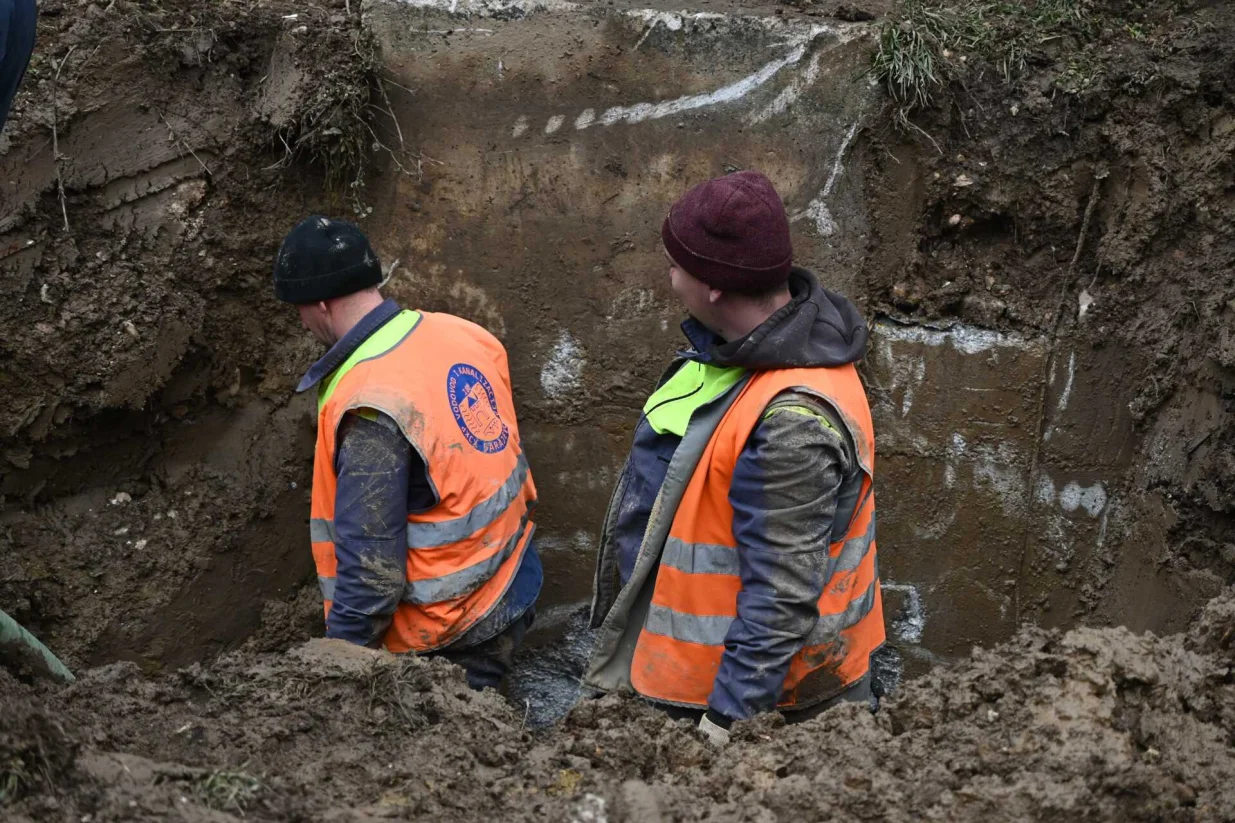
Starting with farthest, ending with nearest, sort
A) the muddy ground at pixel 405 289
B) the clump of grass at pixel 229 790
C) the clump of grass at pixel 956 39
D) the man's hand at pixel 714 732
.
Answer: the clump of grass at pixel 956 39
the muddy ground at pixel 405 289
the man's hand at pixel 714 732
the clump of grass at pixel 229 790

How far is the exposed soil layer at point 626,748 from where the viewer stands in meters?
1.98

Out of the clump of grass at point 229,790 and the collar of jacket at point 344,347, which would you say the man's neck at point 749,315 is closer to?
the collar of jacket at point 344,347

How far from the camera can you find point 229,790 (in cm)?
199

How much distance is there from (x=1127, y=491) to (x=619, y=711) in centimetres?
289

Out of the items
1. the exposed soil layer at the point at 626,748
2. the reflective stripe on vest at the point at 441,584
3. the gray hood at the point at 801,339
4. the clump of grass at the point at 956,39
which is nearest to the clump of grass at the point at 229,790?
the exposed soil layer at the point at 626,748

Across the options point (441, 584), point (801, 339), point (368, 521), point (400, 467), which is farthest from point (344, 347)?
point (801, 339)

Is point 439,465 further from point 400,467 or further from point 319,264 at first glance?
point 319,264

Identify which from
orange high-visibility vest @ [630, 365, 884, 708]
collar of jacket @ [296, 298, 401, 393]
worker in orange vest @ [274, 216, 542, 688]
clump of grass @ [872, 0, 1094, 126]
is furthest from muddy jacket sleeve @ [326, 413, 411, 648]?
clump of grass @ [872, 0, 1094, 126]

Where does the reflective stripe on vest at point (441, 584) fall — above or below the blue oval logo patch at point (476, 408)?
below

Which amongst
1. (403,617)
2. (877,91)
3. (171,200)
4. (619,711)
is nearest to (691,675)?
(619,711)

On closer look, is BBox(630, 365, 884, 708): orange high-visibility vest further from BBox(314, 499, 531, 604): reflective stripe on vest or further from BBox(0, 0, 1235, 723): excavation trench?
BBox(0, 0, 1235, 723): excavation trench

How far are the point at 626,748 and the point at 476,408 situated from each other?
1444mm

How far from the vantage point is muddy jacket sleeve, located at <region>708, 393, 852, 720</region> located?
257 cm

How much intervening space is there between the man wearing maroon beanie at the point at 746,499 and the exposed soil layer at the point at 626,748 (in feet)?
1.20
